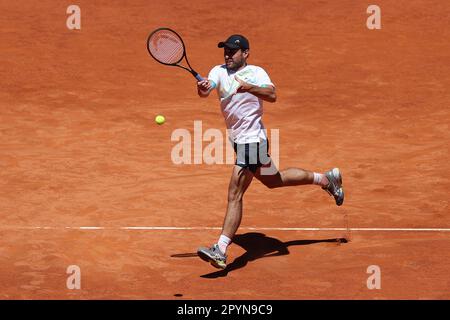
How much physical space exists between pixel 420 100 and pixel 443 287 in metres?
7.29

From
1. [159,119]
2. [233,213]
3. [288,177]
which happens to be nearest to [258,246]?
[288,177]

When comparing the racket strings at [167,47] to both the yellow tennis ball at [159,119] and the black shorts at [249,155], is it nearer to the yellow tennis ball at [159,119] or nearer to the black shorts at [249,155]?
the black shorts at [249,155]

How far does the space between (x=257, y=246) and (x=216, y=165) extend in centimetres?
315

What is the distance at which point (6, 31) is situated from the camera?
59.9ft

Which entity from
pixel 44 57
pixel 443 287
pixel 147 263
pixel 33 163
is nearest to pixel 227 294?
A: pixel 147 263

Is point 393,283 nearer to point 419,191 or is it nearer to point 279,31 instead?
point 419,191

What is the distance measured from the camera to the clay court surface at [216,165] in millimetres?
9133

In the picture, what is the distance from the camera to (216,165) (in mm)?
12914

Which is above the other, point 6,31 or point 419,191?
point 6,31

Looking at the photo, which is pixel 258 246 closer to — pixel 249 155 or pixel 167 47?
pixel 249 155

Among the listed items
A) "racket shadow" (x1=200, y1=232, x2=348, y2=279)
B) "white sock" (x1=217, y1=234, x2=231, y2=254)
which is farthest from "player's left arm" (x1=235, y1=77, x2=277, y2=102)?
"racket shadow" (x1=200, y1=232, x2=348, y2=279)

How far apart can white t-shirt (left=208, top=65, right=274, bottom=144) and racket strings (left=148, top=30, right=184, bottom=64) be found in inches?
28.9

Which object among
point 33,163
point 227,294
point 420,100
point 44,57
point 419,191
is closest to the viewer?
point 227,294

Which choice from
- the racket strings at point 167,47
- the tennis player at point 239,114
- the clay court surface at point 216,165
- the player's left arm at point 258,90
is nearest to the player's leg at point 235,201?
the tennis player at point 239,114
